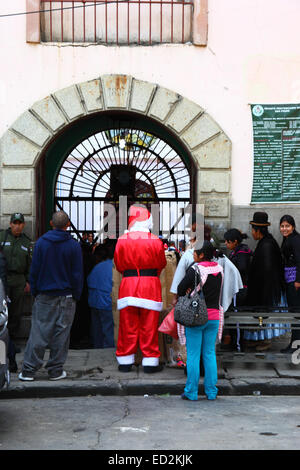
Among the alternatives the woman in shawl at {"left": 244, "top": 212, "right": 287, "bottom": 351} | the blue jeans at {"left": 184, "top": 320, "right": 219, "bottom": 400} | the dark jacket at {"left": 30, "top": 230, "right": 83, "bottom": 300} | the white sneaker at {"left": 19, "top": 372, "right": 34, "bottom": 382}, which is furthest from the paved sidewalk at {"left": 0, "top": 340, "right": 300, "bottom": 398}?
the dark jacket at {"left": 30, "top": 230, "right": 83, "bottom": 300}

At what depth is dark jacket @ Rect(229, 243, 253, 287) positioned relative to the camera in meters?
8.73

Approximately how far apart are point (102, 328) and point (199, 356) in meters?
3.09

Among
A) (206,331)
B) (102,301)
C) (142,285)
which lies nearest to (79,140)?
(102,301)

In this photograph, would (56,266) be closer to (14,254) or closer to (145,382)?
(145,382)

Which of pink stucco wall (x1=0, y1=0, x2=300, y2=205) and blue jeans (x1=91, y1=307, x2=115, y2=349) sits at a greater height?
pink stucco wall (x1=0, y1=0, x2=300, y2=205)

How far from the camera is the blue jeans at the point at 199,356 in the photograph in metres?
6.87

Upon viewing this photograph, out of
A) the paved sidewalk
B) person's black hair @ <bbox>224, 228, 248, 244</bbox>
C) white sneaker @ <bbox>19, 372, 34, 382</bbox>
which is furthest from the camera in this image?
person's black hair @ <bbox>224, 228, 248, 244</bbox>

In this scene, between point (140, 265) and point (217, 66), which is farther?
point (217, 66)

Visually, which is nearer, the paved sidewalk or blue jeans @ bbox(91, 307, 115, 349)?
the paved sidewalk

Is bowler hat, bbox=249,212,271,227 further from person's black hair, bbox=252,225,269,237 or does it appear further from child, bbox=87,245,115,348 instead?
child, bbox=87,245,115,348

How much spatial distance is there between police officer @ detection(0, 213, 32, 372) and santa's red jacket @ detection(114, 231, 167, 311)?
1.73 m

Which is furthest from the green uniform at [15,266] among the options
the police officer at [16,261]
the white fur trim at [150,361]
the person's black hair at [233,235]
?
the person's black hair at [233,235]

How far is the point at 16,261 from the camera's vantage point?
9.16 m

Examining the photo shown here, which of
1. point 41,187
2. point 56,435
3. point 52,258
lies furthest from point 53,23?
point 56,435
